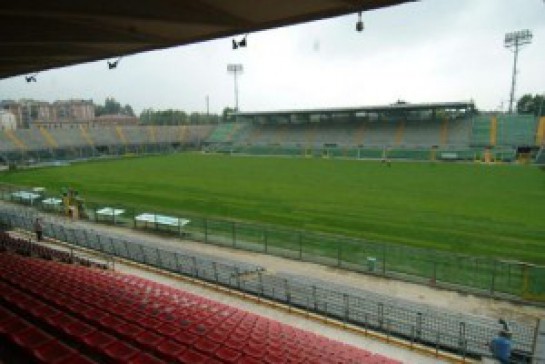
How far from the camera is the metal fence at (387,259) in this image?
453 inches

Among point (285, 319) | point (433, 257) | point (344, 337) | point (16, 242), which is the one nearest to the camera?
point (344, 337)

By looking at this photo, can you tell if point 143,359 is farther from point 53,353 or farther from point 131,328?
point 131,328

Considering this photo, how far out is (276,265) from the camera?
47.9ft

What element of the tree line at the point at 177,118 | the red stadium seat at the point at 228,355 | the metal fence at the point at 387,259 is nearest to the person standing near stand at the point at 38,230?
the metal fence at the point at 387,259

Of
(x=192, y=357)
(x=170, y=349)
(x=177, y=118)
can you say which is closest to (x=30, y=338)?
(x=170, y=349)

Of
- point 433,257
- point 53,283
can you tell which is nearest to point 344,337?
point 433,257

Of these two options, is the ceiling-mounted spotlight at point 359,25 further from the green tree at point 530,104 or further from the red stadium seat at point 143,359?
the green tree at point 530,104

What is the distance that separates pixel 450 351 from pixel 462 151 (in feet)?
153

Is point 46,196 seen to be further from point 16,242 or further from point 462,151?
point 462,151

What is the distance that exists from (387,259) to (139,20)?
10369 millimetres

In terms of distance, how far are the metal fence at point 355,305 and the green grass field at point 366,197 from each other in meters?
6.69

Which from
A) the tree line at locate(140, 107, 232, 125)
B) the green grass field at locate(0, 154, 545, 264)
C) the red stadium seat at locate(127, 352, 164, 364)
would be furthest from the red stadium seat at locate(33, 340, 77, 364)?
the tree line at locate(140, 107, 232, 125)

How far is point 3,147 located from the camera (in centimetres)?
5903

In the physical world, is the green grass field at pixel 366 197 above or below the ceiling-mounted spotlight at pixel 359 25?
below
